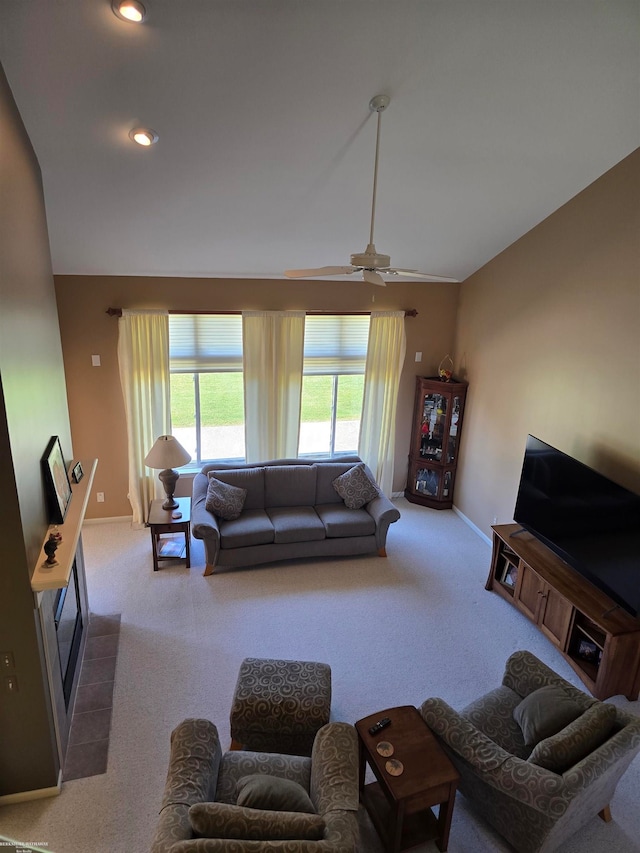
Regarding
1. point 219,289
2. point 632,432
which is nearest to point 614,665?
point 632,432

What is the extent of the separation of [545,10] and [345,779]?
12.9ft

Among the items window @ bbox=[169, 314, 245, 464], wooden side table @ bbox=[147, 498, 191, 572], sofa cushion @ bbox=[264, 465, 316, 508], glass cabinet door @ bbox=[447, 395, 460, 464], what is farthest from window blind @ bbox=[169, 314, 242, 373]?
glass cabinet door @ bbox=[447, 395, 460, 464]

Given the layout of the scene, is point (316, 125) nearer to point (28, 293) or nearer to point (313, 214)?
point (313, 214)

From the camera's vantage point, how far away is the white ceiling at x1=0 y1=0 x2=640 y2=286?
2484 millimetres

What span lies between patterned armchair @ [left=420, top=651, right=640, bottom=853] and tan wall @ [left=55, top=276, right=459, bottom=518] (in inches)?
178

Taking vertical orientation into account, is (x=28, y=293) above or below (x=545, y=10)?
below

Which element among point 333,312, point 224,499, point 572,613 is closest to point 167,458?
point 224,499

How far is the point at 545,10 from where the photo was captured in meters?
2.49

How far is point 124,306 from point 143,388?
928mm

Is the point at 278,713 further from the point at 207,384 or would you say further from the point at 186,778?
the point at 207,384

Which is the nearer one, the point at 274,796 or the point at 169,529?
the point at 274,796

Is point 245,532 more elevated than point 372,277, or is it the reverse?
point 372,277

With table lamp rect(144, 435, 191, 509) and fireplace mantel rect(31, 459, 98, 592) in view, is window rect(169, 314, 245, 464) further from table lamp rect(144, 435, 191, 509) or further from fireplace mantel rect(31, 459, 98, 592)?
fireplace mantel rect(31, 459, 98, 592)

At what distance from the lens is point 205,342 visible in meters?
5.93
